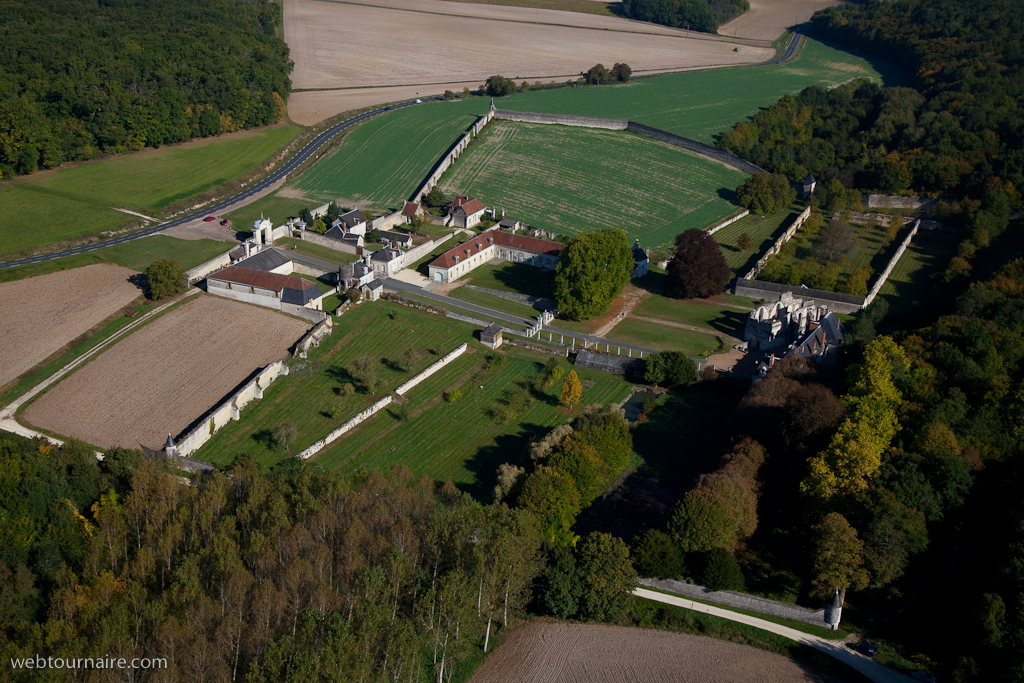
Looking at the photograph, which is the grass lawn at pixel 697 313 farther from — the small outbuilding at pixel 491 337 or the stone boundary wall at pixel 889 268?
the small outbuilding at pixel 491 337

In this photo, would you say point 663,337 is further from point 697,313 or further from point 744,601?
point 744,601

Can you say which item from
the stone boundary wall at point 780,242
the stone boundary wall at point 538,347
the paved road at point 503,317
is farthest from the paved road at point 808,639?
the stone boundary wall at point 780,242

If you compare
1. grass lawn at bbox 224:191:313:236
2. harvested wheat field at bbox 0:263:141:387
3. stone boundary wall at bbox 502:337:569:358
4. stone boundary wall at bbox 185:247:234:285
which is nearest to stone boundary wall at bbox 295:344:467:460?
stone boundary wall at bbox 502:337:569:358

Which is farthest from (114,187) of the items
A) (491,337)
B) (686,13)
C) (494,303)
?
(686,13)

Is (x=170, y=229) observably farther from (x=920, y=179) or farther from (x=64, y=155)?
(x=920, y=179)

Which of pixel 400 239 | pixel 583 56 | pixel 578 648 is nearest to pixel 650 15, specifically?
pixel 583 56

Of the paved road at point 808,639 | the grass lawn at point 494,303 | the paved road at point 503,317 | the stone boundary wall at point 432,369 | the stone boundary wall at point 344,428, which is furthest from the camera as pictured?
the grass lawn at point 494,303

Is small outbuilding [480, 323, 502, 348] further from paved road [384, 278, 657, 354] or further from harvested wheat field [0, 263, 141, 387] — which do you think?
harvested wheat field [0, 263, 141, 387]
